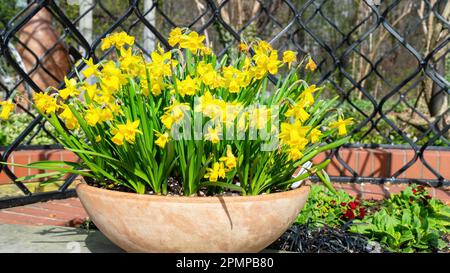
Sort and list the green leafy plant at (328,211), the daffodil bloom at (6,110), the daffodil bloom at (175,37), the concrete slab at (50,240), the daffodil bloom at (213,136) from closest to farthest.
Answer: the daffodil bloom at (213,136), the daffodil bloom at (6,110), the daffodil bloom at (175,37), the concrete slab at (50,240), the green leafy plant at (328,211)

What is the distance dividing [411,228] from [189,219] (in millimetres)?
1005

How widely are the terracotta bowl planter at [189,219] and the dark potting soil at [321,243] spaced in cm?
42

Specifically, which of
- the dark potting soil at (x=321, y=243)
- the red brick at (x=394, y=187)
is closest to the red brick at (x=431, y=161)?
the red brick at (x=394, y=187)

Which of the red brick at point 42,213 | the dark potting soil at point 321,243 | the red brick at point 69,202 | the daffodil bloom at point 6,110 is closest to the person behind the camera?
the daffodil bloom at point 6,110

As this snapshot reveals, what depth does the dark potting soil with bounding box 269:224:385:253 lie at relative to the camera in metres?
1.99

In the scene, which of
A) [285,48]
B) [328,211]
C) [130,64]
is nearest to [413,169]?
[285,48]

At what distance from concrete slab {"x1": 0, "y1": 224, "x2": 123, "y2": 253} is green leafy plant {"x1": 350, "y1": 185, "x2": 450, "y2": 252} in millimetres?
943

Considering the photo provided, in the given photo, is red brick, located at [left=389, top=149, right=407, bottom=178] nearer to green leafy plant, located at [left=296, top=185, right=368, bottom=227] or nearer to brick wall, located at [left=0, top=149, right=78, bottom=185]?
green leafy plant, located at [left=296, top=185, right=368, bottom=227]

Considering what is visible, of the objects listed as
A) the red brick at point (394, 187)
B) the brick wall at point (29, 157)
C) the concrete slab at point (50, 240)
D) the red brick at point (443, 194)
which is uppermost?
the brick wall at point (29, 157)

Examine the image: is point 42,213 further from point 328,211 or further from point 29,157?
point 328,211

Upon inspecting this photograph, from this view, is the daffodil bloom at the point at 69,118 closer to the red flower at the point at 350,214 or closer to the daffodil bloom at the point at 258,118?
the daffodil bloom at the point at 258,118

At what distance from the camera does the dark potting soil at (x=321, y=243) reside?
6.52 ft

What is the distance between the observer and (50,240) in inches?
74.7

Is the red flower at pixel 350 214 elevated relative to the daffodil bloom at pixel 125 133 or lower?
lower
